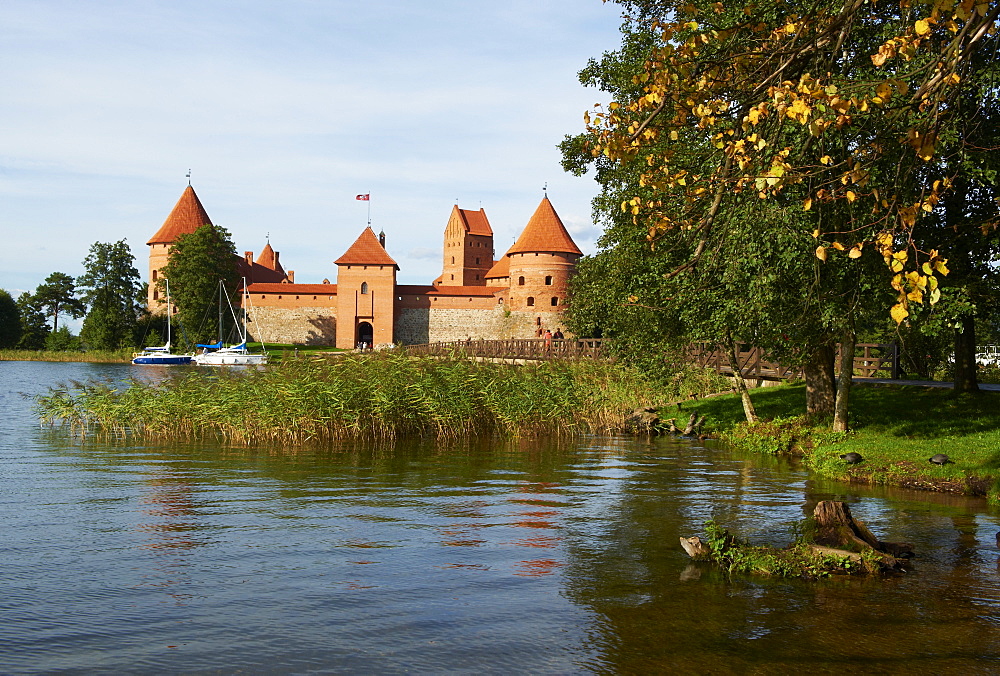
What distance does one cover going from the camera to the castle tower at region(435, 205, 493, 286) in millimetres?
88000

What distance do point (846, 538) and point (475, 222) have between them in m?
84.2

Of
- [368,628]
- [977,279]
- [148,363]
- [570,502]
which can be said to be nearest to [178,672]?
[368,628]

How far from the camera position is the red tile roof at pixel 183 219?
63281 mm

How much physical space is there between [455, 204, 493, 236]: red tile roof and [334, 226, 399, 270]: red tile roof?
1058 inches

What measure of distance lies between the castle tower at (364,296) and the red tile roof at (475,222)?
93.0 feet

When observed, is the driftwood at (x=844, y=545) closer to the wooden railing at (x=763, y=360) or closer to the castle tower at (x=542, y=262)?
the wooden railing at (x=763, y=360)

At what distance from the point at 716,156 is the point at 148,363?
50.6 metres

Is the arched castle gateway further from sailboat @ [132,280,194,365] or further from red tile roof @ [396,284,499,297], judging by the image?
sailboat @ [132,280,194,365]

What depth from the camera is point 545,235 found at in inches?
A: 2258

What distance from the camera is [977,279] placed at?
11.8 metres

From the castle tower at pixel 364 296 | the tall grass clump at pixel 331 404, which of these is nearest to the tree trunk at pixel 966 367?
the tall grass clump at pixel 331 404

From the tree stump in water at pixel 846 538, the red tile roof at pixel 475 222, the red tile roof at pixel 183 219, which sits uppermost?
the red tile roof at pixel 475 222

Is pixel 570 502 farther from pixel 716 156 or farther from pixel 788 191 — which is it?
pixel 716 156

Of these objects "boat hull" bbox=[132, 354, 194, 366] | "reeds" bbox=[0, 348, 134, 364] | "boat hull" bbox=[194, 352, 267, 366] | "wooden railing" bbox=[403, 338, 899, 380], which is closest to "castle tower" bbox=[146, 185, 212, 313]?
"reeds" bbox=[0, 348, 134, 364]
